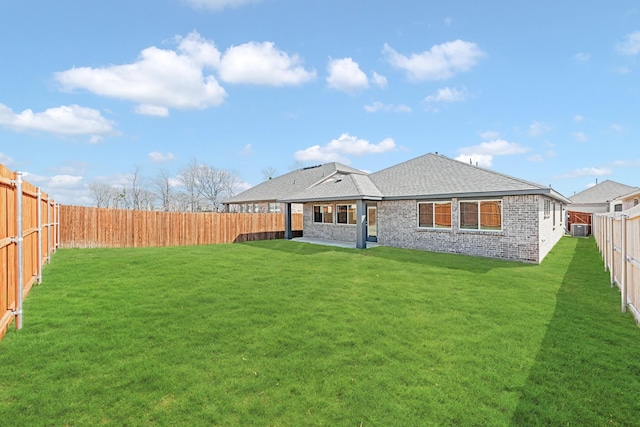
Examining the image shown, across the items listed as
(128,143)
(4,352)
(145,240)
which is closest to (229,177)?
(128,143)

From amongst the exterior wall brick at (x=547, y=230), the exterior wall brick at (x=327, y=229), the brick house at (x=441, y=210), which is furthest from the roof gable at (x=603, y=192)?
the exterior wall brick at (x=327, y=229)

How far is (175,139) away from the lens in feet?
104

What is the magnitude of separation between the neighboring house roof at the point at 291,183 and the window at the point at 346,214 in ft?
30.8

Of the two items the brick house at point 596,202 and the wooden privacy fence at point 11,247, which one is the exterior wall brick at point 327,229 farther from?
the brick house at point 596,202

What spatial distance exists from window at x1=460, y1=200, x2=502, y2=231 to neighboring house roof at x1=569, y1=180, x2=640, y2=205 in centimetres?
2787

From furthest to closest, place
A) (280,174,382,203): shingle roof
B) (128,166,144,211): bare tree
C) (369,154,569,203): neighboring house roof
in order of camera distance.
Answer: (128,166,144,211): bare tree < (280,174,382,203): shingle roof < (369,154,569,203): neighboring house roof

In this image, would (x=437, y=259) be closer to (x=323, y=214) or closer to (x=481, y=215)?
(x=481, y=215)

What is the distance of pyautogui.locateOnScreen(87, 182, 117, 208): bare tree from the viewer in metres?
33.6

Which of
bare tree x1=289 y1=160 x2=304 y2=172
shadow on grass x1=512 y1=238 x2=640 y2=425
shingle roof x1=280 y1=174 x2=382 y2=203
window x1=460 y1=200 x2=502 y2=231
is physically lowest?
shadow on grass x1=512 y1=238 x2=640 y2=425

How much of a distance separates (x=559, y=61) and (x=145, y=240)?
2122 cm

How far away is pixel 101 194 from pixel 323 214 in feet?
92.3

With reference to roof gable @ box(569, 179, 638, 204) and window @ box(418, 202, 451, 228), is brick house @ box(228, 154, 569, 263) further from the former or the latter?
roof gable @ box(569, 179, 638, 204)

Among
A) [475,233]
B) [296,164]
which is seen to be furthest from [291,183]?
[296,164]

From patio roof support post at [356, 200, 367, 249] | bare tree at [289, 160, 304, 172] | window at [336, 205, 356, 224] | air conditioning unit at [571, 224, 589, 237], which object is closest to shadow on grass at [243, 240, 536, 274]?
patio roof support post at [356, 200, 367, 249]
